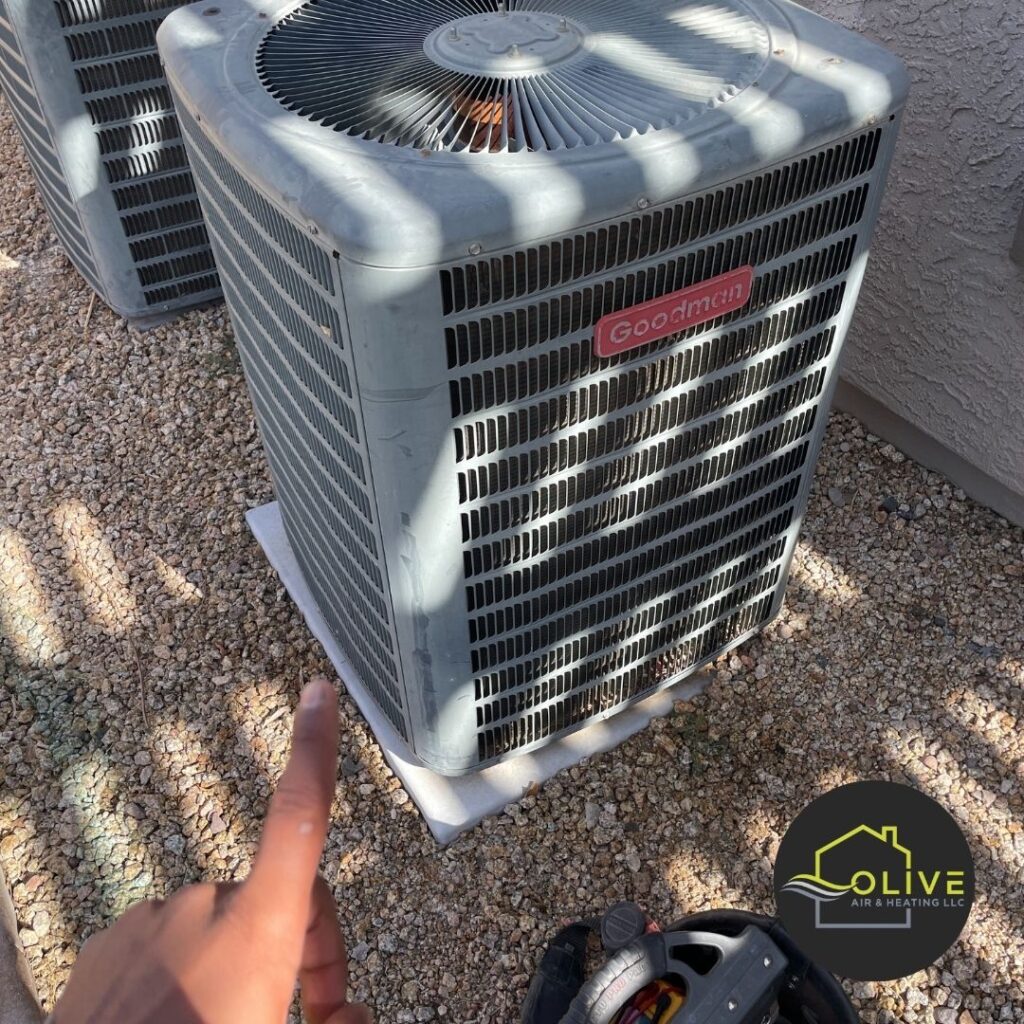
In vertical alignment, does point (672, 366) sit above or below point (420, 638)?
above

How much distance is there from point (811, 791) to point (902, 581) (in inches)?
26.0

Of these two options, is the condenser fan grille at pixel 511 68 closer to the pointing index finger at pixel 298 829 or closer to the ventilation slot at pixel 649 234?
the ventilation slot at pixel 649 234

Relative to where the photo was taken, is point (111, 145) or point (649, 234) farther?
point (111, 145)

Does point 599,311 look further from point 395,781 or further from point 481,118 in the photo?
point 395,781

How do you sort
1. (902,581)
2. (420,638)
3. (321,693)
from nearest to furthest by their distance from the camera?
1. (321,693)
2. (420,638)
3. (902,581)

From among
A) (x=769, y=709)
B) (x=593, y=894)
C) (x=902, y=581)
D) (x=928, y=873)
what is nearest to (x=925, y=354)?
(x=902, y=581)

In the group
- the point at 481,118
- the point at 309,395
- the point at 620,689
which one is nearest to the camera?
the point at 481,118

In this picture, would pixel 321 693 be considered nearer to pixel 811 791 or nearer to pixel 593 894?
pixel 593 894

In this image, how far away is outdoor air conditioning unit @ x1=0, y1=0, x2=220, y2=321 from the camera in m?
2.63

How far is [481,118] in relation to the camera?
135cm

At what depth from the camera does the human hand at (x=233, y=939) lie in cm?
60

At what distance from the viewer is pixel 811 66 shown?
4.68 ft
